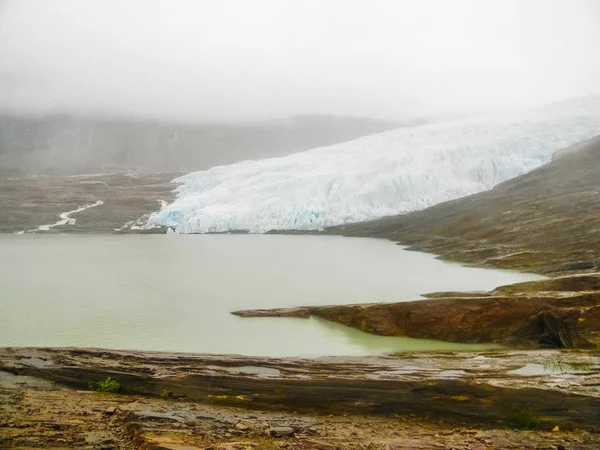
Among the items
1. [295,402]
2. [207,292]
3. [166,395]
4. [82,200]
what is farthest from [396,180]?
[82,200]

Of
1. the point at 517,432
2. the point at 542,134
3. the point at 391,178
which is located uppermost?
the point at 542,134

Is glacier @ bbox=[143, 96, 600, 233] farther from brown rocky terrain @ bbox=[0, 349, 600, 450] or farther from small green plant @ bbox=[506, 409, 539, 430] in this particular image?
small green plant @ bbox=[506, 409, 539, 430]

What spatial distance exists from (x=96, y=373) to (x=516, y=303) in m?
10.9

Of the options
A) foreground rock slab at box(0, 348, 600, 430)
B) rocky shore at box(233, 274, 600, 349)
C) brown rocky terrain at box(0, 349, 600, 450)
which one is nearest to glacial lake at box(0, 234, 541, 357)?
rocky shore at box(233, 274, 600, 349)

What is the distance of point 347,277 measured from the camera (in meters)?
27.2

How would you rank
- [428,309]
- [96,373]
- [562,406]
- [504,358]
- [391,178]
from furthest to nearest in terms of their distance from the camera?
[391,178], [428,309], [504,358], [96,373], [562,406]

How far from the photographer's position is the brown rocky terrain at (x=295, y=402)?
6812mm

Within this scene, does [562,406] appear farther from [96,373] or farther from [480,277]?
[480,277]

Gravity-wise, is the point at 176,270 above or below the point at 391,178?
below

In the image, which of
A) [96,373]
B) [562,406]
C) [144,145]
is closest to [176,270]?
[96,373]

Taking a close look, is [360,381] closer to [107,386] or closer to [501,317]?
[107,386]

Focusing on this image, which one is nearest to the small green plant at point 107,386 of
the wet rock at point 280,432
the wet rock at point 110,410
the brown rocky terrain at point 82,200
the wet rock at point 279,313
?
the wet rock at point 110,410

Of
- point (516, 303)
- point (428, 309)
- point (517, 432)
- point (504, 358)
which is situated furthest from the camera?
point (428, 309)

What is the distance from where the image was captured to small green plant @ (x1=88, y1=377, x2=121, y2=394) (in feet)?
28.9
